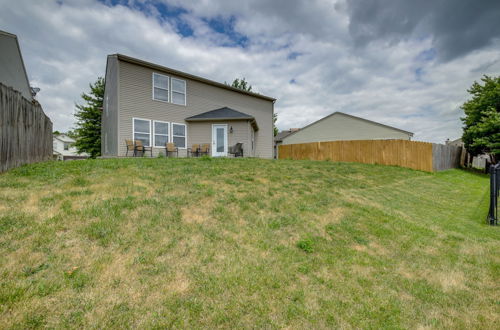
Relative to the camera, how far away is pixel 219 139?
1498 centimetres

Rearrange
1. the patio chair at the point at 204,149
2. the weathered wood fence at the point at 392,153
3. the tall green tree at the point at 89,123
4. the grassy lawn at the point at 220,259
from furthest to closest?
1. the tall green tree at the point at 89,123
2. the weathered wood fence at the point at 392,153
3. the patio chair at the point at 204,149
4. the grassy lawn at the point at 220,259

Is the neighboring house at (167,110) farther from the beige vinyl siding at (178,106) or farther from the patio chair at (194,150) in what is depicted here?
the patio chair at (194,150)

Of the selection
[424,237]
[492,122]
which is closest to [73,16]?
[424,237]

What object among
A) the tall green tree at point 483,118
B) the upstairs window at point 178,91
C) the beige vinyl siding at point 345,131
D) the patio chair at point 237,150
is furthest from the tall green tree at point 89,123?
the tall green tree at point 483,118

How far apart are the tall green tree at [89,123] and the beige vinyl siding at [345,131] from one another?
93.0 feet

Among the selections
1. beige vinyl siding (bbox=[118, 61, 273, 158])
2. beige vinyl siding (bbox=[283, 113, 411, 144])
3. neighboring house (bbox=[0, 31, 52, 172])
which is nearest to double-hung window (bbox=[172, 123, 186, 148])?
beige vinyl siding (bbox=[118, 61, 273, 158])

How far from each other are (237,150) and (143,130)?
5.61 m

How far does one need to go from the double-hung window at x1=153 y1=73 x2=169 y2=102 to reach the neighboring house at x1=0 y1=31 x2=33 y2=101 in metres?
6.14

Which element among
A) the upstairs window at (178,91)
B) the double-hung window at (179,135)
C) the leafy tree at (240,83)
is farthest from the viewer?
the leafy tree at (240,83)

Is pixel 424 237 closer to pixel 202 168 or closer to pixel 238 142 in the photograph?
pixel 202 168

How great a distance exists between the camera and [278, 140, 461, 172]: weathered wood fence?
1493 cm

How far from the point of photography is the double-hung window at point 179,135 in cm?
1422

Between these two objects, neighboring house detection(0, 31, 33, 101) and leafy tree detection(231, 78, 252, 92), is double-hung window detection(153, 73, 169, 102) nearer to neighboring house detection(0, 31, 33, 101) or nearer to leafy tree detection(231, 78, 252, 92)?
neighboring house detection(0, 31, 33, 101)

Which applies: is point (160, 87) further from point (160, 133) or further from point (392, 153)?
point (392, 153)
